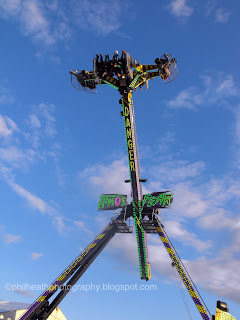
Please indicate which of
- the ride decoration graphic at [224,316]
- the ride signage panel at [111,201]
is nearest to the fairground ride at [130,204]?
the ride signage panel at [111,201]

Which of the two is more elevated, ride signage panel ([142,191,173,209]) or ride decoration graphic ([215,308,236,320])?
ride signage panel ([142,191,173,209])

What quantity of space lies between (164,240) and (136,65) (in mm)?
13880

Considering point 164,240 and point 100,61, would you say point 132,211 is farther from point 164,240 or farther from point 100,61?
point 100,61

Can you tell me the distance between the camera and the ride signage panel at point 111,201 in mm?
26391

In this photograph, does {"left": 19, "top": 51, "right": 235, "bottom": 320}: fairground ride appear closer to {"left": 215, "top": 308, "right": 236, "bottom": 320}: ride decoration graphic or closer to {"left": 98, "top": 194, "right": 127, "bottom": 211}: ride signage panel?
{"left": 98, "top": 194, "right": 127, "bottom": 211}: ride signage panel

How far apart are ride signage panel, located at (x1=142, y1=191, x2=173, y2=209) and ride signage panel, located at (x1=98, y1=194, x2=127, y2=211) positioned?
2001mm

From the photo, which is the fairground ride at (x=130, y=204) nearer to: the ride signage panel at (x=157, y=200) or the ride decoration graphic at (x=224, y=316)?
the ride signage panel at (x=157, y=200)

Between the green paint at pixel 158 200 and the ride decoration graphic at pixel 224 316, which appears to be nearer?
the ride decoration graphic at pixel 224 316

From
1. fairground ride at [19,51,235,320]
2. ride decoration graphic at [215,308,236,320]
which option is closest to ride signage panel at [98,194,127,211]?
fairground ride at [19,51,235,320]

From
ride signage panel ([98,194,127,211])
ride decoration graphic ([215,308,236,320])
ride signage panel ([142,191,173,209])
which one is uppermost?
ride signage panel ([98,194,127,211])

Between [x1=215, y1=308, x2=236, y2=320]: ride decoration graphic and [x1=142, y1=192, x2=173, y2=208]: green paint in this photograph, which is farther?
[x1=142, y1=192, x2=173, y2=208]: green paint

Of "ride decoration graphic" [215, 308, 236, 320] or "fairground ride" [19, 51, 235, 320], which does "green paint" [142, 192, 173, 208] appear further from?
"ride decoration graphic" [215, 308, 236, 320]

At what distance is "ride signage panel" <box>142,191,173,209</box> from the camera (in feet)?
79.3

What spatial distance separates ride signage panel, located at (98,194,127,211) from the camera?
26.4m
